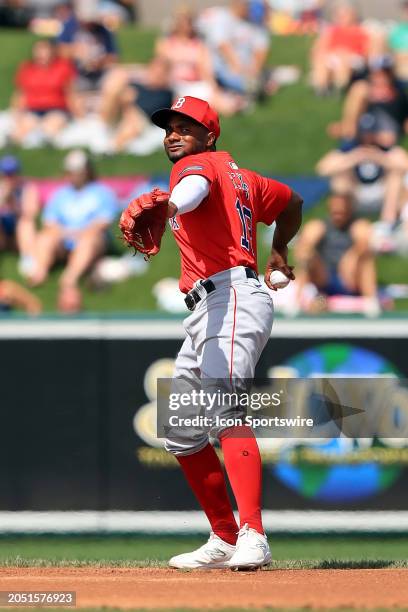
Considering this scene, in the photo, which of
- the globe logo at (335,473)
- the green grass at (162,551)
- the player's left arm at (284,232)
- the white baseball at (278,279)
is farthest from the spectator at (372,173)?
the white baseball at (278,279)

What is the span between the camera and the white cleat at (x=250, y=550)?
569 centimetres

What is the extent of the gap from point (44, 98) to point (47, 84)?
0.16 m

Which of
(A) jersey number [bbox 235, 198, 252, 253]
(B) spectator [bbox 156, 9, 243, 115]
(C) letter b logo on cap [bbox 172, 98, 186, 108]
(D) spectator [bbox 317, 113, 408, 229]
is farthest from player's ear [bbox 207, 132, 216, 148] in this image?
(B) spectator [bbox 156, 9, 243, 115]

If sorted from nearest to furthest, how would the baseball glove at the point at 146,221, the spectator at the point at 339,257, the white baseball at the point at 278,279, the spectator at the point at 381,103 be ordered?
the baseball glove at the point at 146,221
the white baseball at the point at 278,279
the spectator at the point at 339,257
the spectator at the point at 381,103

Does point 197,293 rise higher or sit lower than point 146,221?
lower

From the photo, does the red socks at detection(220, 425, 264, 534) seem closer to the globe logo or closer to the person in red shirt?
the person in red shirt

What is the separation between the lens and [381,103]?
1266cm

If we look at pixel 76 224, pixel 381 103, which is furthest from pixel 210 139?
pixel 381 103

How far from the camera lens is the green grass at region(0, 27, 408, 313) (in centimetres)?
1164

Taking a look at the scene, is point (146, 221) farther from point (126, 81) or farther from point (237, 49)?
point (237, 49)

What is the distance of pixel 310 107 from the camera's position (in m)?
14.1

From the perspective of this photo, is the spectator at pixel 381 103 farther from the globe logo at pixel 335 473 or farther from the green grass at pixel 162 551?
the green grass at pixel 162 551

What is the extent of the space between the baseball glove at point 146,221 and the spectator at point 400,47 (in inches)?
374

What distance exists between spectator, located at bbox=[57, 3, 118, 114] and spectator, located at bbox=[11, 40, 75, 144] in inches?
7.9
